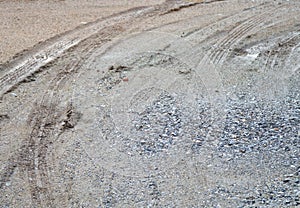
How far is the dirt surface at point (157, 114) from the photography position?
184 inches

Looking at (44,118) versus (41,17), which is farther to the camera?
(41,17)

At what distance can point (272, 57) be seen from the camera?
22.4 ft

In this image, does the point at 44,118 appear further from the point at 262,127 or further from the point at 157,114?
the point at 262,127

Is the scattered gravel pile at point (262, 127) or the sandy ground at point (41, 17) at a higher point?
the sandy ground at point (41, 17)

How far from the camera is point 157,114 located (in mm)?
5723

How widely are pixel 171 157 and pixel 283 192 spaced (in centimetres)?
108

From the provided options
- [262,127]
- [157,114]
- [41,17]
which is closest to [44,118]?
[157,114]

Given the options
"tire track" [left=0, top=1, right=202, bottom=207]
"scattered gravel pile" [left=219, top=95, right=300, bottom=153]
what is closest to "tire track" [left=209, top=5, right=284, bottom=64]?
"scattered gravel pile" [left=219, top=95, right=300, bottom=153]

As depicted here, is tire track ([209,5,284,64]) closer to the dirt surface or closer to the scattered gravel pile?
the dirt surface

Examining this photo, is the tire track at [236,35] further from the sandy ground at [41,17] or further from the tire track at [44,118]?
the sandy ground at [41,17]

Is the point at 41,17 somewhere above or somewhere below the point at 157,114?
above

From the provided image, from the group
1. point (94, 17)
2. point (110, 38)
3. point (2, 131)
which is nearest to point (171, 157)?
point (2, 131)

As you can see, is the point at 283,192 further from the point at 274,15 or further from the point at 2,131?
the point at 274,15

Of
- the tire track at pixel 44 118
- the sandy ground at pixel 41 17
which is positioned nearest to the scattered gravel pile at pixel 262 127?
the tire track at pixel 44 118
